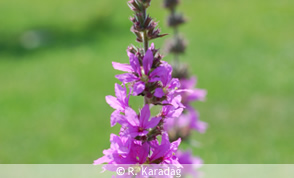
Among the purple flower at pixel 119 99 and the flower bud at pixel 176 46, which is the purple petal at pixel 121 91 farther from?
the flower bud at pixel 176 46

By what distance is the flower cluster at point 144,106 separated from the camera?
159cm

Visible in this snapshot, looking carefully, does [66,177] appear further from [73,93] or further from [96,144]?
[73,93]

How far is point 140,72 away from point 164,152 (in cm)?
31

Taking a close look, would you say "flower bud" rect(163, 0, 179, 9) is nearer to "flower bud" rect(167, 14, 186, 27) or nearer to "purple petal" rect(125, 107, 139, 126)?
"flower bud" rect(167, 14, 186, 27)

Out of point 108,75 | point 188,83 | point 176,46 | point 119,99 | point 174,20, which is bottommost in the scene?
point 119,99

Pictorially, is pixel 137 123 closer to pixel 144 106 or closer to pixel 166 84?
pixel 144 106

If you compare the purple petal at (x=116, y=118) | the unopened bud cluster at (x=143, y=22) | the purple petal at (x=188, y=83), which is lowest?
the purple petal at (x=116, y=118)

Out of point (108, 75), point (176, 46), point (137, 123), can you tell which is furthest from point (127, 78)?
point (108, 75)

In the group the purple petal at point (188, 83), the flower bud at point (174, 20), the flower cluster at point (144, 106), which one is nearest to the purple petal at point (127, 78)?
the flower cluster at point (144, 106)

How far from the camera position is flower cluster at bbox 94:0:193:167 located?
62.7 inches

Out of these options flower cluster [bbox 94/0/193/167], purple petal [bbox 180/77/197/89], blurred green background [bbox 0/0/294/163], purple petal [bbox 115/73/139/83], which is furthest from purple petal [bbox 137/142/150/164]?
blurred green background [bbox 0/0/294/163]

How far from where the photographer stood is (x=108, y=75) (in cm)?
978

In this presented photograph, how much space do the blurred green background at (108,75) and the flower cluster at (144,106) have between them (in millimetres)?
3881

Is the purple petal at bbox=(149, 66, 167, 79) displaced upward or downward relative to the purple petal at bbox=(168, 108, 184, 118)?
upward
